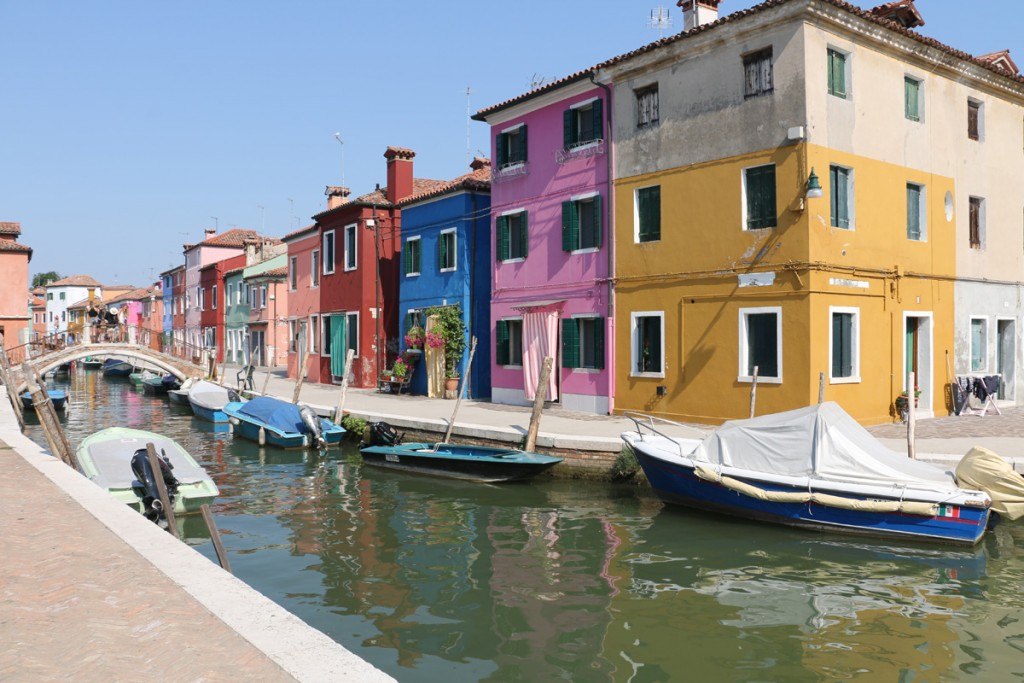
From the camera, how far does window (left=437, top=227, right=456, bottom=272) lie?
25952 millimetres

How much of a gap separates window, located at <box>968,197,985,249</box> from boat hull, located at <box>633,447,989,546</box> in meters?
11.9

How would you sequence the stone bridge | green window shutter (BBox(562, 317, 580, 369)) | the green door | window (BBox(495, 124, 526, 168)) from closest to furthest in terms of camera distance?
green window shutter (BBox(562, 317, 580, 369)) < window (BBox(495, 124, 526, 168)) < the green door < the stone bridge

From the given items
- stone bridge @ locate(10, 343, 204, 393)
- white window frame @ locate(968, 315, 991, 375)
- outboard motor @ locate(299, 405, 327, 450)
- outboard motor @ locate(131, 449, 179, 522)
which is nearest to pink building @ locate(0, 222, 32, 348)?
stone bridge @ locate(10, 343, 204, 393)

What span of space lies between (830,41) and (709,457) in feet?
30.3

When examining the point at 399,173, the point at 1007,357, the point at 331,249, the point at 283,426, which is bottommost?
the point at 283,426

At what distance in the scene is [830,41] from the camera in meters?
16.2

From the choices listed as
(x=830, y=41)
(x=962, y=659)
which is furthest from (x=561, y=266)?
(x=962, y=659)

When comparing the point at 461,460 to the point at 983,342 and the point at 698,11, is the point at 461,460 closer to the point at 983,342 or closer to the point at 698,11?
the point at 698,11

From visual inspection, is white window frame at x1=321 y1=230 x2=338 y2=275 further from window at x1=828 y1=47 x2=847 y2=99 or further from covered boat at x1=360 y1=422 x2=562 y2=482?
window at x1=828 y1=47 x2=847 y2=99

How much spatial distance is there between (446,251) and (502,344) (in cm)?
449

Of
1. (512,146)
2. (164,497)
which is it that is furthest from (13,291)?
(164,497)

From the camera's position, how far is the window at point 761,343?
53.0 feet

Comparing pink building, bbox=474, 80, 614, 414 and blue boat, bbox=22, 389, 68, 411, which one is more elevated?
pink building, bbox=474, 80, 614, 414

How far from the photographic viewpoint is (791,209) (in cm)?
1593
